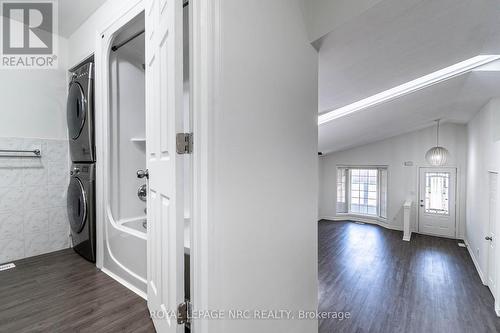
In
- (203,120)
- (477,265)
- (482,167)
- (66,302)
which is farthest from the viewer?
(477,265)

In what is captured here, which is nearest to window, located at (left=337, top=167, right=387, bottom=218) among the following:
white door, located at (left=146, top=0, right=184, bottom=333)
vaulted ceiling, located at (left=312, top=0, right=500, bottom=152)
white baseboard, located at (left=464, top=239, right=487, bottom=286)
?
white baseboard, located at (left=464, top=239, right=487, bottom=286)

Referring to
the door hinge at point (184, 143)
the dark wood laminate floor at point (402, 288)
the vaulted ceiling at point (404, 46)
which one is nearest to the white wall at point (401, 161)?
the dark wood laminate floor at point (402, 288)

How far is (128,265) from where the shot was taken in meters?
1.73

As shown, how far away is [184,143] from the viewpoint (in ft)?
2.82

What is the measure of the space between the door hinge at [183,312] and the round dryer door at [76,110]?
190cm

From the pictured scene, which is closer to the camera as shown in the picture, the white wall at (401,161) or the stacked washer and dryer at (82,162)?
the stacked washer and dryer at (82,162)

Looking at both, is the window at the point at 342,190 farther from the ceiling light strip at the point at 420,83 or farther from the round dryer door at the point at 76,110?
the round dryer door at the point at 76,110

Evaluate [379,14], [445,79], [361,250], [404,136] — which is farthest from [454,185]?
[379,14]

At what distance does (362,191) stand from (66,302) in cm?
803

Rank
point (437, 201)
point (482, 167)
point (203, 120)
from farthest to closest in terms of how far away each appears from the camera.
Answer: point (437, 201)
point (482, 167)
point (203, 120)

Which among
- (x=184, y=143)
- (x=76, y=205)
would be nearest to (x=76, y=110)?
(x=76, y=205)

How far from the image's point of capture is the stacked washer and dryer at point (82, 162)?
1.99 meters

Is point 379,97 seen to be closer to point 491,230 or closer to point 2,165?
point 491,230

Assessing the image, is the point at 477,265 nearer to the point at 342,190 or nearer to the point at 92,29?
the point at 342,190
